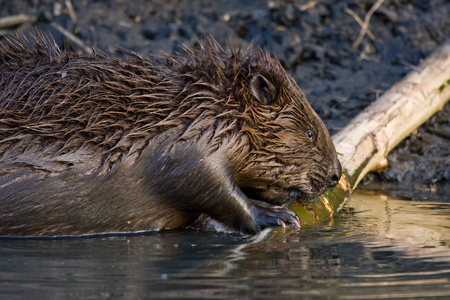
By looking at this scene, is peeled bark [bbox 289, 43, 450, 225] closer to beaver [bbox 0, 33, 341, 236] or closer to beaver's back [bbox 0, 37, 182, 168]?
beaver [bbox 0, 33, 341, 236]

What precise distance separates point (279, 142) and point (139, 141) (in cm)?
79

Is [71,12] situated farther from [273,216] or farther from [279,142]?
[273,216]

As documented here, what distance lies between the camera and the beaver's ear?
378 cm

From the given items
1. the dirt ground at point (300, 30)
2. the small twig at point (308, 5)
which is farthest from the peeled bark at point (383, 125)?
the small twig at point (308, 5)

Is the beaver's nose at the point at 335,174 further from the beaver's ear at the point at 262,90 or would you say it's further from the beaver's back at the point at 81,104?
the beaver's back at the point at 81,104

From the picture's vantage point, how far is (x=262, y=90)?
384cm

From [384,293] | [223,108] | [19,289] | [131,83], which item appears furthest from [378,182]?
[19,289]

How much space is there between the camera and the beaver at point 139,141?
140 inches

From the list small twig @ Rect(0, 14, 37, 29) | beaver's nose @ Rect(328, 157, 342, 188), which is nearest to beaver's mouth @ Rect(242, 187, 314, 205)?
beaver's nose @ Rect(328, 157, 342, 188)

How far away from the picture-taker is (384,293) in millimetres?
2516

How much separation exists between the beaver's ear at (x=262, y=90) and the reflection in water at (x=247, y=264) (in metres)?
0.74

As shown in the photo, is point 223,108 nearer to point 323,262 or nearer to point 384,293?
point 323,262

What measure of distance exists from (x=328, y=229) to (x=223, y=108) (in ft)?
2.90

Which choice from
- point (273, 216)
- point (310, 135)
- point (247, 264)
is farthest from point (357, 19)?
point (247, 264)
